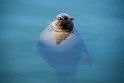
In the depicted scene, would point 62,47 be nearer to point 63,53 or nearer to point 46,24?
point 63,53

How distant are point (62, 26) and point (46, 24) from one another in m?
0.22

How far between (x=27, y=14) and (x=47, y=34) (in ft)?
1.38

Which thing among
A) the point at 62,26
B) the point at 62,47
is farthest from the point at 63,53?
the point at 62,26

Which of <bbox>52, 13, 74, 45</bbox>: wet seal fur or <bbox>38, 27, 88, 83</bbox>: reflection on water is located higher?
Result: <bbox>52, 13, 74, 45</bbox>: wet seal fur

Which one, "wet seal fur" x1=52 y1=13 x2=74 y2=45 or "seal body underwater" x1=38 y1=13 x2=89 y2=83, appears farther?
"wet seal fur" x1=52 y1=13 x2=74 y2=45

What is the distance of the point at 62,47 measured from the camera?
11.7 ft

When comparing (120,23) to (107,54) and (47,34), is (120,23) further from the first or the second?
(47,34)

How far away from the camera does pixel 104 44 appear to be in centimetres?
369

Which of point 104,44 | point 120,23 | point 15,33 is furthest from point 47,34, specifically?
point 120,23

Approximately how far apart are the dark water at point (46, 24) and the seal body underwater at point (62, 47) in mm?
64

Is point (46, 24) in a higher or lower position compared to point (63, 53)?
higher

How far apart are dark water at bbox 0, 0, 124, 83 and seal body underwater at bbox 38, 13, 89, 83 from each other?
6 cm

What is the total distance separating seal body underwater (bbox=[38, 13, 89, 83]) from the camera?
344 cm

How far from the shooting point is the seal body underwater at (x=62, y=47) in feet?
11.3
